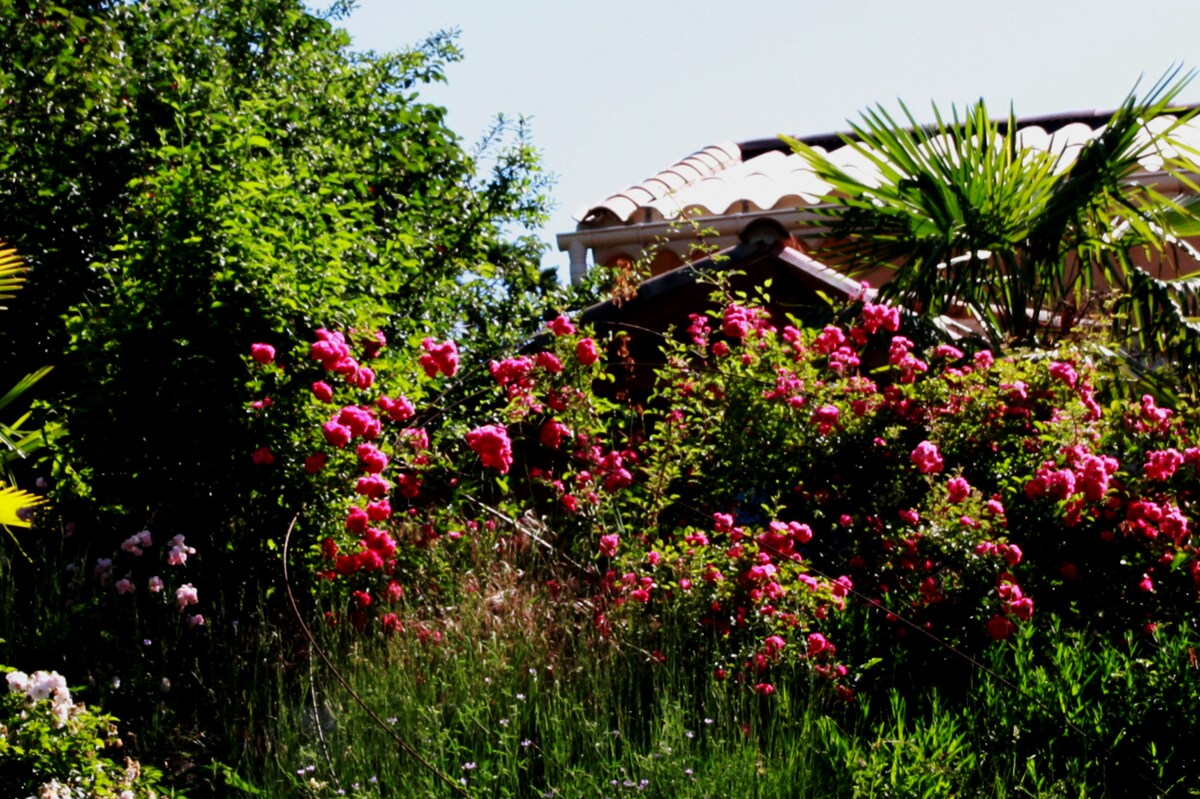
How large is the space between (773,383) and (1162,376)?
3067 mm

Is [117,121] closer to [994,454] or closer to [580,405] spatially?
[580,405]

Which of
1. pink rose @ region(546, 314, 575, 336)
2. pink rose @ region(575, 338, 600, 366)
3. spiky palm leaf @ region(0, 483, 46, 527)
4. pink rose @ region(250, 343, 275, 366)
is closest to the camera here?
spiky palm leaf @ region(0, 483, 46, 527)

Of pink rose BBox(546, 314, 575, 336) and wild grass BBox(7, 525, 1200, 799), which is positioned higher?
pink rose BBox(546, 314, 575, 336)

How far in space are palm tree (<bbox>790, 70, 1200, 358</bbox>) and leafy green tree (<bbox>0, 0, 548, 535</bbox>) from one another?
2957mm

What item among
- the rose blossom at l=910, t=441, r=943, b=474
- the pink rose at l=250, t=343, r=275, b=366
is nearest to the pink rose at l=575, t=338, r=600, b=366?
the pink rose at l=250, t=343, r=275, b=366

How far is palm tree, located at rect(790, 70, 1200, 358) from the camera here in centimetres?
895

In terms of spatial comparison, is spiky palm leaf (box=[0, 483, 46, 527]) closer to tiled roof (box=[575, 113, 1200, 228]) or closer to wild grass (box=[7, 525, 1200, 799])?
wild grass (box=[7, 525, 1200, 799])

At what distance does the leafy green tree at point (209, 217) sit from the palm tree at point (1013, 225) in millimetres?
2957

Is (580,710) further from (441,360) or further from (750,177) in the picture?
(750,177)

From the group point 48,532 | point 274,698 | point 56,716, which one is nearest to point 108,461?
point 48,532

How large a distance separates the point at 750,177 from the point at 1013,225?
4.91 meters

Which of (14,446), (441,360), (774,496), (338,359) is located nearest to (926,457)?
(774,496)

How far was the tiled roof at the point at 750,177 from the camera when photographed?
12.3 m

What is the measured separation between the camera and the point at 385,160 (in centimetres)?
1155
